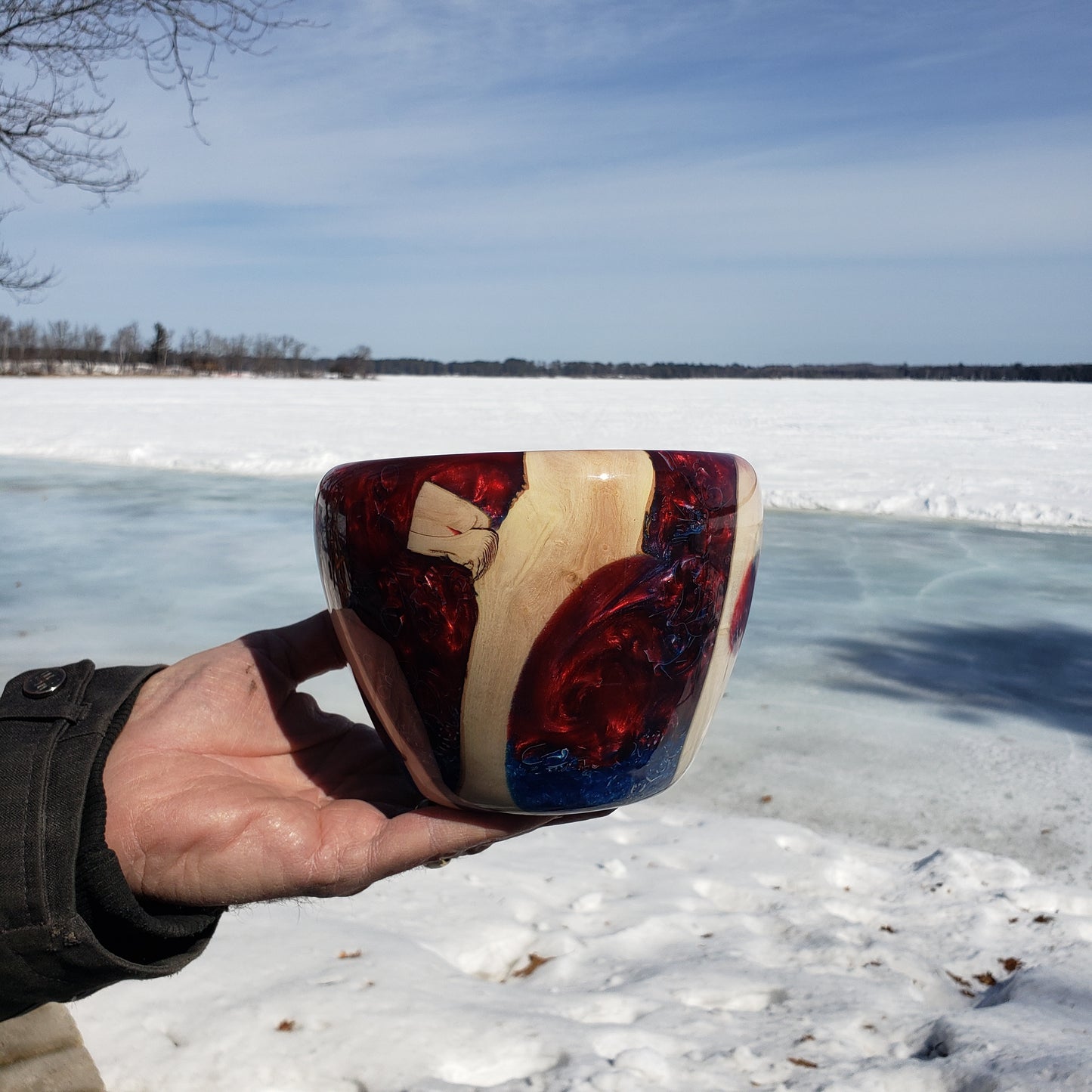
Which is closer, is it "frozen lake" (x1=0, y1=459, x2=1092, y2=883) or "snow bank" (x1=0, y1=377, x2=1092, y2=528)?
"frozen lake" (x1=0, y1=459, x2=1092, y2=883)

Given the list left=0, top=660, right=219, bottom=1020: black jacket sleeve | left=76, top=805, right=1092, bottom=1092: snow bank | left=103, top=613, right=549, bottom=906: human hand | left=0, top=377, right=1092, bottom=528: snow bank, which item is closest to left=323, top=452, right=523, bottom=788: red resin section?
left=103, top=613, right=549, bottom=906: human hand

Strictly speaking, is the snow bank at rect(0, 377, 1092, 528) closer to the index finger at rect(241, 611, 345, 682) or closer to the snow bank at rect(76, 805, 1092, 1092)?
the snow bank at rect(76, 805, 1092, 1092)

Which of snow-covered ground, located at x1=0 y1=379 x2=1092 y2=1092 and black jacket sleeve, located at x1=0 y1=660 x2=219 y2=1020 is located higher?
black jacket sleeve, located at x1=0 y1=660 x2=219 y2=1020

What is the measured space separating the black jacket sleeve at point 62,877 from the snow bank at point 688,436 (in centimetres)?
672

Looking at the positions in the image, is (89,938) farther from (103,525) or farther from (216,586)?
(103,525)

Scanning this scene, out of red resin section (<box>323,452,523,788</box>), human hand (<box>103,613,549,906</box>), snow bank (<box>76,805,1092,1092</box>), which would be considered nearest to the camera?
red resin section (<box>323,452,523,788</box>)

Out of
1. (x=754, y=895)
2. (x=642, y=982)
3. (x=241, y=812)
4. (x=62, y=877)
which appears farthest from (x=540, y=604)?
(x=754, y=895)

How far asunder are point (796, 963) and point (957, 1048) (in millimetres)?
355

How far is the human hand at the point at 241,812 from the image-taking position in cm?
92

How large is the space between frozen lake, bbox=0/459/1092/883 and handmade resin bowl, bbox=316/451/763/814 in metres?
1.79

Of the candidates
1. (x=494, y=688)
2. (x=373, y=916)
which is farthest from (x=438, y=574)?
(x=373, y=916)

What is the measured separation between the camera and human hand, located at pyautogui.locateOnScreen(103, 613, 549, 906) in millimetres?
920

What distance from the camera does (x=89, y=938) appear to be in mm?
877

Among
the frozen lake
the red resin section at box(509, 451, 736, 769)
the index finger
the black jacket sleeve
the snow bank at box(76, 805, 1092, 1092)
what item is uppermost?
the red resin section at box(509, 451, 736, 769)
